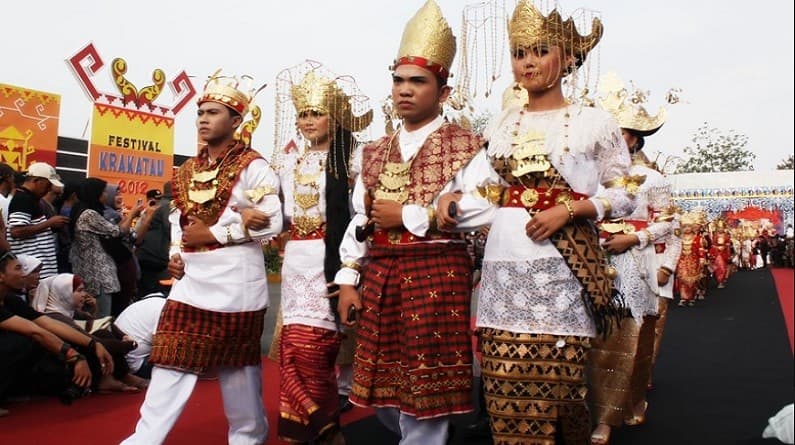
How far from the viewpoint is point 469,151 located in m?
2.83

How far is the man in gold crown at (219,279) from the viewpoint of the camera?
10.8 ft

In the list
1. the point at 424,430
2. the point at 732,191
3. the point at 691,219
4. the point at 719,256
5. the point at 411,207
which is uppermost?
the point at 732,191

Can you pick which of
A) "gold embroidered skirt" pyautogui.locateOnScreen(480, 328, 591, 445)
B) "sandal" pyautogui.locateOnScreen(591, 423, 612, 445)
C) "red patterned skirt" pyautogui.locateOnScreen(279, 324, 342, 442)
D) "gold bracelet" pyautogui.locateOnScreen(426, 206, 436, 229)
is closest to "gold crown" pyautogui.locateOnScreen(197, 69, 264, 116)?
"red patterned skirt" pyautogui.locateOnScreen(279, 324, 342, 442)

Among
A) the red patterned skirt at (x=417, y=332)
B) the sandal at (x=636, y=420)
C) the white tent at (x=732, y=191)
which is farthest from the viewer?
the white tent at (x=732, y=191)

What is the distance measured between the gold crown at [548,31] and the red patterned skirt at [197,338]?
175cm

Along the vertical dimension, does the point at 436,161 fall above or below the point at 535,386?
above

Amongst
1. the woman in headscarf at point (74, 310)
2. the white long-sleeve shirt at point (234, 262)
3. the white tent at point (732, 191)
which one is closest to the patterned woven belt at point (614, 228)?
the white long-sleeve shirt at point (234, 262)

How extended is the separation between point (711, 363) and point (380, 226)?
5.17 m

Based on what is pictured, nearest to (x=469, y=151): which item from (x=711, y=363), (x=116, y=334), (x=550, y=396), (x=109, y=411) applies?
(x=550, y=396)

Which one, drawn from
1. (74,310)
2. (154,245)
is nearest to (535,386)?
(74,310)

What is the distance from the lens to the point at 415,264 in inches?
109

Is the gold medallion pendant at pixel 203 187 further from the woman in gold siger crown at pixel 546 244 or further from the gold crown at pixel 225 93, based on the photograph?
the woman in gold siger crown at pixel 546 244

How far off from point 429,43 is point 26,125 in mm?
11091

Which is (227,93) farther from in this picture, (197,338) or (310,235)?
(197,338)
